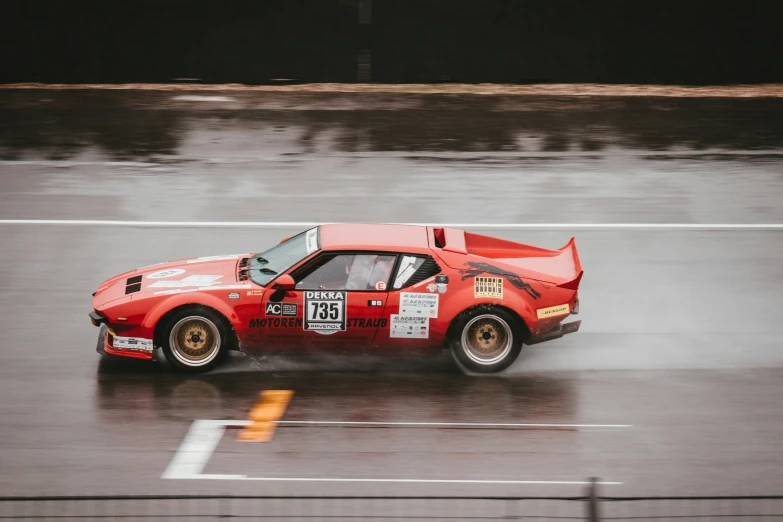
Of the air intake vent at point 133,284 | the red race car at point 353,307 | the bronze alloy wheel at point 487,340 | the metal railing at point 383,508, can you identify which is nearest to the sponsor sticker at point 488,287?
the red race car at point 353,307

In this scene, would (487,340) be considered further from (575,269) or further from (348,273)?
(348,273)

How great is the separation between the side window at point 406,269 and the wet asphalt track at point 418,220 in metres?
0.93

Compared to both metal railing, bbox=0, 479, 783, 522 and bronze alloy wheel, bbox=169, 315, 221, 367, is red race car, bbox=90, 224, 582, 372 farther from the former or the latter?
metal railing, bbox=0, 479, 783, 522

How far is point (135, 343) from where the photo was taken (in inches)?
364

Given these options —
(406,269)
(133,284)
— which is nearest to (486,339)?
(406,269)

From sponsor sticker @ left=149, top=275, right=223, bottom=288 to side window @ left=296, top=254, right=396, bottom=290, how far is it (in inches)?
33.9

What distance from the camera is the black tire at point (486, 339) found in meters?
9.30

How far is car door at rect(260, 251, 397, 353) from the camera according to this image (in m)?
9.22

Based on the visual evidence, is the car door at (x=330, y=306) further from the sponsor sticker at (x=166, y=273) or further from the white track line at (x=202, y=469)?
the white track line at (x=202, y=469)

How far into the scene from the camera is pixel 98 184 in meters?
15.8

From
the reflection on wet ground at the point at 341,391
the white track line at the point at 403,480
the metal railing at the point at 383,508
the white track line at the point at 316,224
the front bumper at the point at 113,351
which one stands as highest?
the white track line at the point at 316,224
